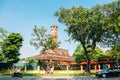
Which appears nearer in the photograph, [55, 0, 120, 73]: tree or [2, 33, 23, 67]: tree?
[55, 0, 120, 73]: tree

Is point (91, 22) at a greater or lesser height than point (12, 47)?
greater

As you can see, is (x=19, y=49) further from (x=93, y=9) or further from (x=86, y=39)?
(x=93, y=9)

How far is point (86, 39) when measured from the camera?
134 feet

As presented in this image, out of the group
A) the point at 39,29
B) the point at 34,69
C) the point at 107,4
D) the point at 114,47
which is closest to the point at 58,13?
the point at 39,29

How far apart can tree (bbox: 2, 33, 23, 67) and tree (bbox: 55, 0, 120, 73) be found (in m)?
13.7

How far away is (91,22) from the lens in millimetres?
37812

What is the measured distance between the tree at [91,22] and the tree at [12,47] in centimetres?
1371

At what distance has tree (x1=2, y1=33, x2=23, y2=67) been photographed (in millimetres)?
48812

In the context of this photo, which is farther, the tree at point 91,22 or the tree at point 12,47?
the tree at point 12,47

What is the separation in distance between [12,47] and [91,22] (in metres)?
20.2

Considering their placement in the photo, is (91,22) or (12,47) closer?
(91,22)

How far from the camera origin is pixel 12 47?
48.9m

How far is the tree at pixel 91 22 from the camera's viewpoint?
1478 inches

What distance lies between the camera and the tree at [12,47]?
4881 centimetres
